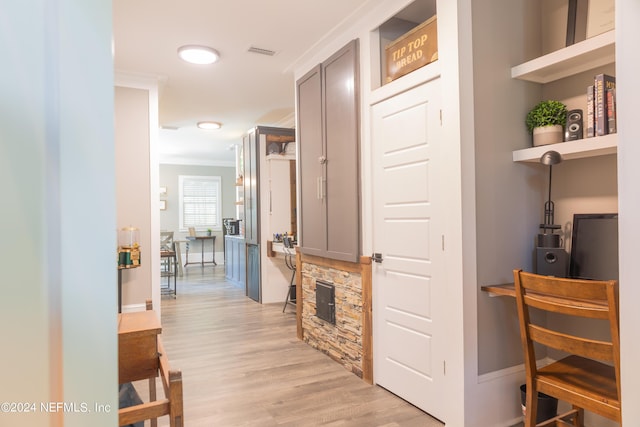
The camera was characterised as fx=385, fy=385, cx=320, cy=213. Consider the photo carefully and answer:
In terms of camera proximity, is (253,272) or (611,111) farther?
(253,272)

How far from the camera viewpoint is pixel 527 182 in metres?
2.35

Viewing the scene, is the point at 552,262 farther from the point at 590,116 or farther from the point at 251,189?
the point at 251,189

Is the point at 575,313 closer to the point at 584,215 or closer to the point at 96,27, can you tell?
the point at 584,215

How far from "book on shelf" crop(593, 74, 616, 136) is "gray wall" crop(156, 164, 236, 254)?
32.3ft

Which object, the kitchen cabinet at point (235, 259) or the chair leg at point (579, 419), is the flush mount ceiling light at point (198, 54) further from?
the chair leg at point (579, 419)

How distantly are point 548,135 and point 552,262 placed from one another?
711 millimetres

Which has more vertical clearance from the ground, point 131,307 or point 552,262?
point 552,262

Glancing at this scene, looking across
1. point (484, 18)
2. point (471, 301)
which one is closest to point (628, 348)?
point (471, 301)

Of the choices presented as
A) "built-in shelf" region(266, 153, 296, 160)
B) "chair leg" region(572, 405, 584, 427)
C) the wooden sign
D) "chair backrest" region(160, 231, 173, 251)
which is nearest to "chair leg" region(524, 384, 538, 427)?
"chair leg" region(572, 405, 584, 427)

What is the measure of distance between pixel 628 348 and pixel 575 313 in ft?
1.14

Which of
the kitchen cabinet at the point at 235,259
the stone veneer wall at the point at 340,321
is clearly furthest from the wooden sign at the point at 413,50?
the kitchen cabinet at the point at 235,259

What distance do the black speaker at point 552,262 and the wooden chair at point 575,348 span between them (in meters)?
0.23

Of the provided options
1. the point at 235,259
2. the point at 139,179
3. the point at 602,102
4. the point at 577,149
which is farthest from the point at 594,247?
the point at 235,259

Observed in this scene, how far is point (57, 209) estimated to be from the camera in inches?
14.6
